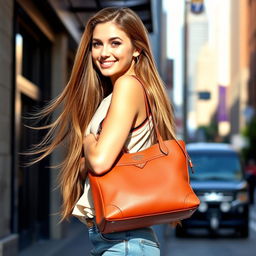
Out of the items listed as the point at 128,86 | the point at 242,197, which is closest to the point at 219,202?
the point at 242,197

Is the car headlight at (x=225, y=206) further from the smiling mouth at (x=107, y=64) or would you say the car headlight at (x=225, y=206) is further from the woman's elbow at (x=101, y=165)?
the woman's elbow at (x=101, y=165)

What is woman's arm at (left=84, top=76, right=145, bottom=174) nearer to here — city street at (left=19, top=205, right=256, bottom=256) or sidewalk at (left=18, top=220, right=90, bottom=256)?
city street at (left=19, top=205, right=256, bottom=256)

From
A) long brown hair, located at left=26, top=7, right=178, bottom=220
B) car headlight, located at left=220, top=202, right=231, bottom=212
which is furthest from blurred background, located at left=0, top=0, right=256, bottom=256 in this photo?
long brown hair, located at left=26, top=7, right=178, bottom=220

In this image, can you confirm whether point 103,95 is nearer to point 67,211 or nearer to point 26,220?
point 67,211

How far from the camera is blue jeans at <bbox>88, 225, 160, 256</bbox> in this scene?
2877mm

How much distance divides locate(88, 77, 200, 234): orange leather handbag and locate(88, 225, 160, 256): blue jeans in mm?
59

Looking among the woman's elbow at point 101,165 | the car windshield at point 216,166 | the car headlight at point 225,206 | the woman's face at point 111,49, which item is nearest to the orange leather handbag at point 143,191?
the woman's elbow at point 101,165

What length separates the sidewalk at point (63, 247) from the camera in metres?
12.2

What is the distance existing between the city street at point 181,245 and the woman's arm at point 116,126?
26.3 feet

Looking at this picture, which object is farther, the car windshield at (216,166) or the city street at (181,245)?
the car windshield at (216,166)

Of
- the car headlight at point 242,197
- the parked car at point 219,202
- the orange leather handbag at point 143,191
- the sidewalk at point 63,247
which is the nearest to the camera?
the orange leather handbag at point 143,191

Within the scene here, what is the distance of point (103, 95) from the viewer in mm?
3227

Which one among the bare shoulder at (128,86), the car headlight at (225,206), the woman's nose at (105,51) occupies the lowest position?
the car headlight at (225,206)

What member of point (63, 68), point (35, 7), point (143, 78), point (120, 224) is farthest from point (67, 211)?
point (63, 68)
